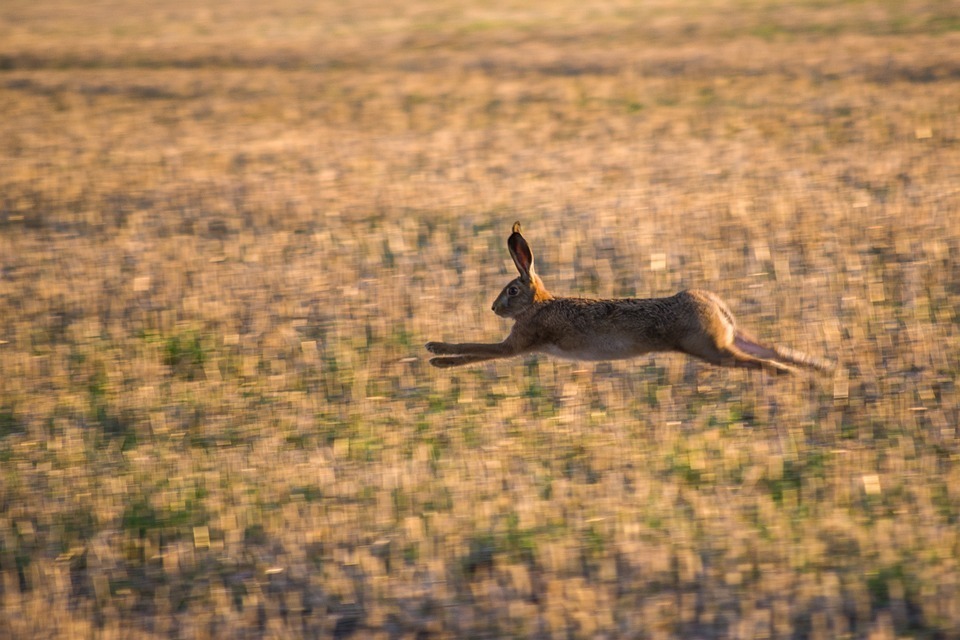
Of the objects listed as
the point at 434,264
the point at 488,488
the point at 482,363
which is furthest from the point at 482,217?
the point at 488,488

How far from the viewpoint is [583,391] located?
21.6 feet

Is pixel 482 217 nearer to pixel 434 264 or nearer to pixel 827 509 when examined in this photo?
pixel 434 264

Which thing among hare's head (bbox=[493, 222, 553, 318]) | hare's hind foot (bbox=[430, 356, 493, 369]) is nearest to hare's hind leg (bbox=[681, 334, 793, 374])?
hare's head (bbox=[493, 222, 553, 318])

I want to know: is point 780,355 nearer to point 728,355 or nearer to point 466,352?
point 728,355

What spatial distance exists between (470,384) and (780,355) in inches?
74.6

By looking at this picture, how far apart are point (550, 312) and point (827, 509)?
2.24 metres

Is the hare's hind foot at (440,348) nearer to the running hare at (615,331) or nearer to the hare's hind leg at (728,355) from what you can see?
the running hare at (615,331)

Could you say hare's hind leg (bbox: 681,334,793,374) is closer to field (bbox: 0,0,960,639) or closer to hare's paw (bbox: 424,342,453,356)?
field (bbox: 0,0,960,639)

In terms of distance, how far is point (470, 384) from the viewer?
22.3 feet

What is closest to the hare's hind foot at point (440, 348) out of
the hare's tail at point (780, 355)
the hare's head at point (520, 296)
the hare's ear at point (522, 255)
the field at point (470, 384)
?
the field at point (470, 384)

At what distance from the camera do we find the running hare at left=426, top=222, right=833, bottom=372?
6.34m

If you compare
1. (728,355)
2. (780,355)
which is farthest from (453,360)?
(780,355)

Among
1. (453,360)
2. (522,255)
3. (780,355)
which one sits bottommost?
(780,355)

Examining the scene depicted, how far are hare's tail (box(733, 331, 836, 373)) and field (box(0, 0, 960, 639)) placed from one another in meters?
0.11
